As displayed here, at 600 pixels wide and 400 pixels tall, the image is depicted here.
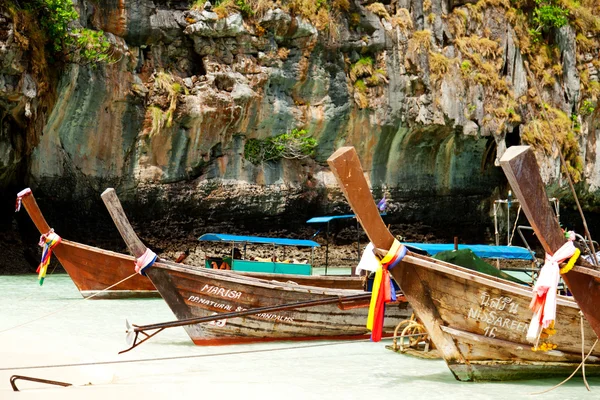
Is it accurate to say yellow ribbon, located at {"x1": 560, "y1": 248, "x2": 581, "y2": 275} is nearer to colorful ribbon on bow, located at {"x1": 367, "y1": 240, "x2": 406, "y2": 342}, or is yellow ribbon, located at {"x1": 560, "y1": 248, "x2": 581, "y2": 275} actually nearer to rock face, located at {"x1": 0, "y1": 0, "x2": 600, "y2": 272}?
colorful ribbon on bow, located at {"x1": 367, "y1": 240, "x2": 406, "y2": 342}

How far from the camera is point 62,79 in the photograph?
15852mm

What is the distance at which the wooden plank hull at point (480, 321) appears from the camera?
593 centimetres

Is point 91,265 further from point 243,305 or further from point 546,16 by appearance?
point 546,16

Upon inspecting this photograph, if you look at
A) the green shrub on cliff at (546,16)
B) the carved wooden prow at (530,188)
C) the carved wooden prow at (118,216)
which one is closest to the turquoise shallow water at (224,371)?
the carved wooden prow at (118,216)

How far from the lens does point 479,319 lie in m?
6.02

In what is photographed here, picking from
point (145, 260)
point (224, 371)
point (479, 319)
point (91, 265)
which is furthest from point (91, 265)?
point (479, 319)

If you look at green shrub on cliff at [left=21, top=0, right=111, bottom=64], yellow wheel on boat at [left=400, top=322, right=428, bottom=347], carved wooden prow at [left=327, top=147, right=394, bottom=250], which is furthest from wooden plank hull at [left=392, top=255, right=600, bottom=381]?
green shrub on cliff at [left=21, top=0, right=111, bottom=64]

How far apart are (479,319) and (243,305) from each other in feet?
9.76

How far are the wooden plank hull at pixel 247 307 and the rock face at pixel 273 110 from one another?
8.30m

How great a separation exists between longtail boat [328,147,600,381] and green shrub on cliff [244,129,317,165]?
13622 mm

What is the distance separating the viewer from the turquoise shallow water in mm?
5973

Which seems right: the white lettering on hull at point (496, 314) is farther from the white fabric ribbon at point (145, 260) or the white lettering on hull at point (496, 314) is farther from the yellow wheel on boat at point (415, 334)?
the white fabric ribbon at point (145, 260)

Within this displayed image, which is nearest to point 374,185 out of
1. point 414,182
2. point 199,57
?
point 414,182

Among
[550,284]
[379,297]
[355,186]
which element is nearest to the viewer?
[550,284]
